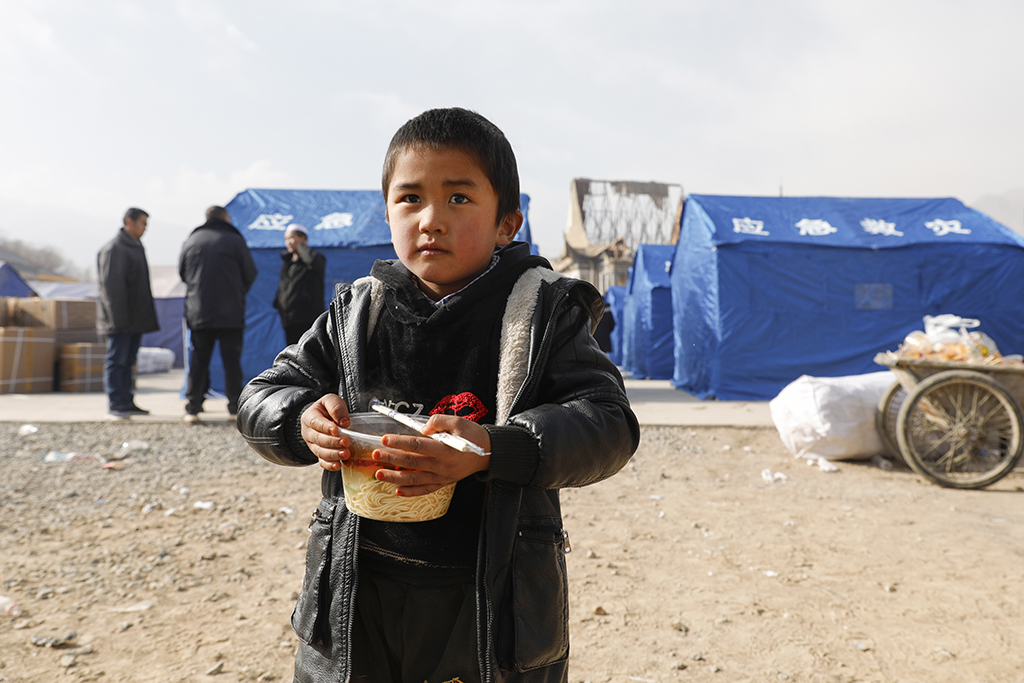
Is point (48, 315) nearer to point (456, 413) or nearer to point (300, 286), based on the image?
point (300, 286)

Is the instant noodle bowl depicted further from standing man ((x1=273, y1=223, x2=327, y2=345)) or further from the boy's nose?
standing man ((x1=273, y1=223, x2=327, y2=345))

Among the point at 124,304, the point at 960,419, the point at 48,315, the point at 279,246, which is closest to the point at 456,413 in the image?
the point at 960,419

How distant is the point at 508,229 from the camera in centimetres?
132

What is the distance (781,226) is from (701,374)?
2.66 metres

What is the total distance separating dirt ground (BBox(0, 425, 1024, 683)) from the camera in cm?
208

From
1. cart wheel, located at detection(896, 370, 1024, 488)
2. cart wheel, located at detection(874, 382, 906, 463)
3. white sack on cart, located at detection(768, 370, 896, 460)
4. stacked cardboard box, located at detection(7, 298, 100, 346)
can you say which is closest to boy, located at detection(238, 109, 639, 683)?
cart wheel, located at detection(896, 370, 1024, 488)

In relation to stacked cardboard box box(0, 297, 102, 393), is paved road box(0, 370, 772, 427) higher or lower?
lower

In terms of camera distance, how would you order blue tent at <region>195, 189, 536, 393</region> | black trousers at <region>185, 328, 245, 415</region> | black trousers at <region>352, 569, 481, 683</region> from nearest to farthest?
1. black trousers at <region>352, 569, 481, 683</region>
2. black trousers at <region>185, 328, 245, 415</region>
3. blue tent at <region>195, 189, 536, 393</region>

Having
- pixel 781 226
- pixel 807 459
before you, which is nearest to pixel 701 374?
pixel 781 226

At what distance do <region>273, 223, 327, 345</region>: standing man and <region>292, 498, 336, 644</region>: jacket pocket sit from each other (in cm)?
560

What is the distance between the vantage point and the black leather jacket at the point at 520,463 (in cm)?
103

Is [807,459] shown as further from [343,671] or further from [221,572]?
[343,671]

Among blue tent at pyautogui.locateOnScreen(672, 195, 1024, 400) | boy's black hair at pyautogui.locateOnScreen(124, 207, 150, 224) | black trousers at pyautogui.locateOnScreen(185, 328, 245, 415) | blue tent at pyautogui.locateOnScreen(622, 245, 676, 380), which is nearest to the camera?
black trousers at pyautogui.locateOnScreen(185, 328, 245, 415)

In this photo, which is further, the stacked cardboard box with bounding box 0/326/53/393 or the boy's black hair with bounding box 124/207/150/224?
the stacked cardboard box with bounding box 0/326/53/393
